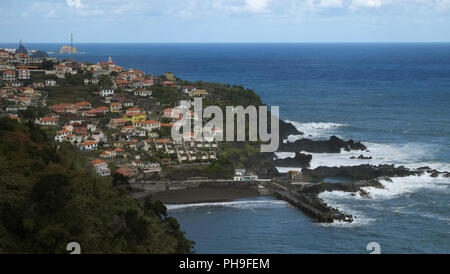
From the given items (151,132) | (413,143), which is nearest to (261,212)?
(151,132)

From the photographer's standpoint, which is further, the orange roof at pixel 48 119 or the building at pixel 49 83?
the building at pixel 49 83

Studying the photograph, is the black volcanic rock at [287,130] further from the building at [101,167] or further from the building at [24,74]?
the building at [24,74]

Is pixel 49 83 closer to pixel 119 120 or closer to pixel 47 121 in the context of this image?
pixel 47 121

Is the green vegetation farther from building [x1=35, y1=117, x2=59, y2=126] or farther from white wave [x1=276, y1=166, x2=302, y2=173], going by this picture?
building [x1=35, y1=117, x2=59, y2=126]

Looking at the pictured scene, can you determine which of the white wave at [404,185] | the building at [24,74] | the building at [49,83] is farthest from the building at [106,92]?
the white wave at [404,185]

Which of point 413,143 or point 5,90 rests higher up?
point 5,90
